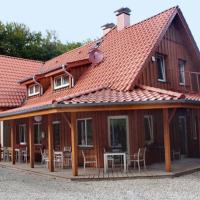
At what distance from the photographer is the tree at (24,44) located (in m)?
37.1

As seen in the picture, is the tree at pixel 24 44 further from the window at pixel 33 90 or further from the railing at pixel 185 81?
the railing at pixel 185 81

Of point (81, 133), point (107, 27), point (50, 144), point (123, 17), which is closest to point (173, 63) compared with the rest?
point (123, 17)

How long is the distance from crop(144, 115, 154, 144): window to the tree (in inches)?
941

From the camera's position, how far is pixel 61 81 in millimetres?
19531

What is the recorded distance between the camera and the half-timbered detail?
12781 millimetres

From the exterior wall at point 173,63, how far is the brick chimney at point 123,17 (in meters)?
3.03

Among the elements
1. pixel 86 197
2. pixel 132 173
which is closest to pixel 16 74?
pixel 132 173

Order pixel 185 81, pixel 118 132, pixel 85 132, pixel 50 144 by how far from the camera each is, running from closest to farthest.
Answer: pixel 50 144, pixel 118 132, pixel 85 132, pixel 185 81

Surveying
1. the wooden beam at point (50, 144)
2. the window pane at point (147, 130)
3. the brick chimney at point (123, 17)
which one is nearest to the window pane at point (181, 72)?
the brick chimney at point (123, 17)

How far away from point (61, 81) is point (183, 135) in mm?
6970

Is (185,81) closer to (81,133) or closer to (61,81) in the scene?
(61,81)

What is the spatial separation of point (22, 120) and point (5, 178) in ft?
26.8

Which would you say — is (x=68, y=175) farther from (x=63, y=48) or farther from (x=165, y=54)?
(x=63, y=48)

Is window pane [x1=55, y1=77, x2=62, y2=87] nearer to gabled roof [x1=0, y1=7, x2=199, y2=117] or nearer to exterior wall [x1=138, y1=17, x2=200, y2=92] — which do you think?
gabled roof [x1=0, y1=7, x2=199, y2=117]
